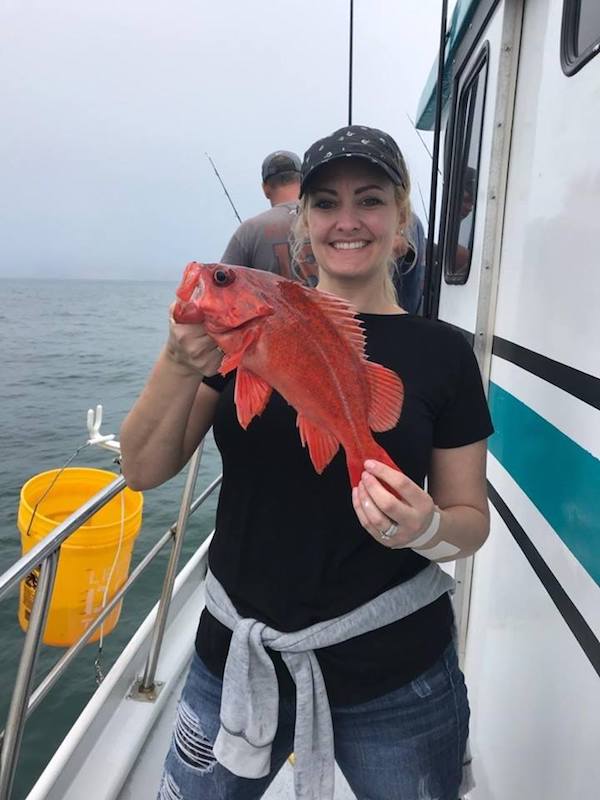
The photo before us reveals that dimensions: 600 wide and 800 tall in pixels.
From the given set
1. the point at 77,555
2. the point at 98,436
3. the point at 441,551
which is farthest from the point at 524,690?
the point at 98,436

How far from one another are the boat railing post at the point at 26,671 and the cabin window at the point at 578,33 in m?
1.88

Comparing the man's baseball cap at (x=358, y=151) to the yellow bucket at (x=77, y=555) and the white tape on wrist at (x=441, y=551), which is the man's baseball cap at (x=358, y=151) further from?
the yellow bucket at (x=77, y=555)

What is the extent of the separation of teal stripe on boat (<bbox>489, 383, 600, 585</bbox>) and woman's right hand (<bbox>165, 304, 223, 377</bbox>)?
34.0 inches

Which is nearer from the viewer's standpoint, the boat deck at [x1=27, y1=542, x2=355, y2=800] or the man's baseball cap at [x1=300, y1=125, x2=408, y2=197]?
the man's baseball cap at [x1=300, y1=125, x2=408, y2=197]

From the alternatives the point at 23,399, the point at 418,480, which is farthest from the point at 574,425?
the point at 23,399

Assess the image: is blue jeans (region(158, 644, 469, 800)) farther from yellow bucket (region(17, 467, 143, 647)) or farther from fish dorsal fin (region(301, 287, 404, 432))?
→ yellow bucket (region(17, 467, 143, 647))

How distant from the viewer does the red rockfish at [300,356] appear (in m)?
1.18

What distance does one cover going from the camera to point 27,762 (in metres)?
3.48

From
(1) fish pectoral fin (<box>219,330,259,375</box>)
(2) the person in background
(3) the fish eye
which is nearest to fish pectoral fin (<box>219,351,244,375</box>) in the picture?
(1) fish pectoral fin (<box>219,330,259,375</box>)

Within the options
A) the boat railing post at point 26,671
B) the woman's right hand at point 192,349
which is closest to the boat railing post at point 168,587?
the boat railing post at point 26,671

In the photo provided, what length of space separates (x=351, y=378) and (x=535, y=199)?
942 millimetres

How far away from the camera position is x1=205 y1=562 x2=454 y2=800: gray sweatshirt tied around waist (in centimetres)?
131

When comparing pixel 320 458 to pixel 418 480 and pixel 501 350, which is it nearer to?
pixel 418 480

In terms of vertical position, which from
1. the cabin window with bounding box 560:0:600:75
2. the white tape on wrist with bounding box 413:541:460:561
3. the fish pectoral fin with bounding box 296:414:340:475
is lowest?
the white tape on wrist with bounding box 413:541:460:561
